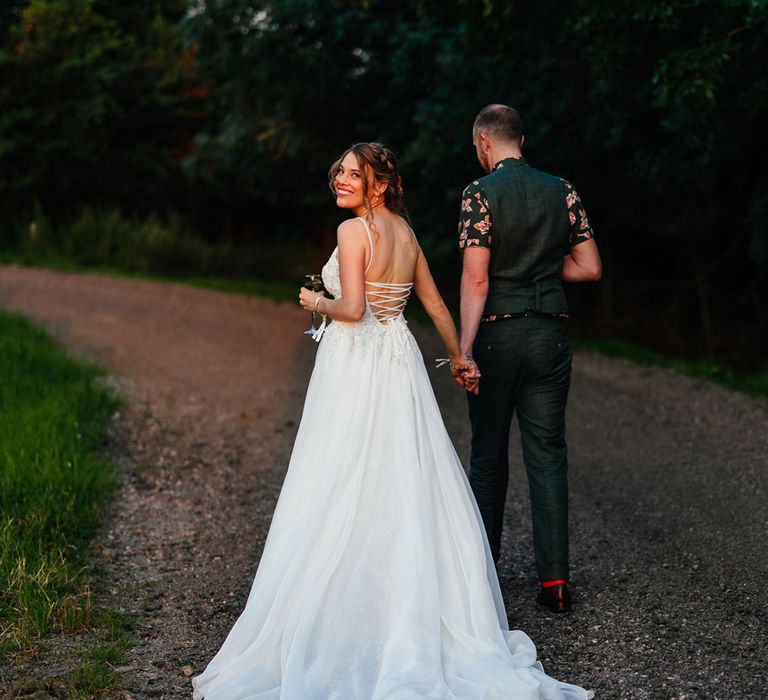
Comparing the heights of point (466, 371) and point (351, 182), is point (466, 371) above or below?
below

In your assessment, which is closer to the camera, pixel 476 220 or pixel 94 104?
pixel 476 220

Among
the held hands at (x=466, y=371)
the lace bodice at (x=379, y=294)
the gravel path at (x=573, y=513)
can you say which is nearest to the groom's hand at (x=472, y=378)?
the held hands at (x=466, y=371)

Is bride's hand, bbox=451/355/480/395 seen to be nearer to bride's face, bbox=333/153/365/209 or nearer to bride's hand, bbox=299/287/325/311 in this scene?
bride's hand, bbox=299/287/325/311

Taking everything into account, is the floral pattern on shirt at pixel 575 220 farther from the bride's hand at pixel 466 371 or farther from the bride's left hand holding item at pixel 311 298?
the bride's left hand holding item at pixel 311 298

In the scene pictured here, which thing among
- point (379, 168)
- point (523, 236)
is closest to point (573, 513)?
point (523, 236)

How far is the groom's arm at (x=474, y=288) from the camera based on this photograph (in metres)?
4.55

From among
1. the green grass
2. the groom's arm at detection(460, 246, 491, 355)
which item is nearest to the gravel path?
the green grass

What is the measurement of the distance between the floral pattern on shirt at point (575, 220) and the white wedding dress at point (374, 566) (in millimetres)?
1001

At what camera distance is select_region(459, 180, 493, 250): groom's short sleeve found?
458 centimetres

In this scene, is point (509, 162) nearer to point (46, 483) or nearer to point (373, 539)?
point (373, 539)

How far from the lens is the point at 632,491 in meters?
6.81

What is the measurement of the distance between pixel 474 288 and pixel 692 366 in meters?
8.01

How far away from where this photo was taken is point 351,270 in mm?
4082

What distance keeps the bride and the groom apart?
338 mm
